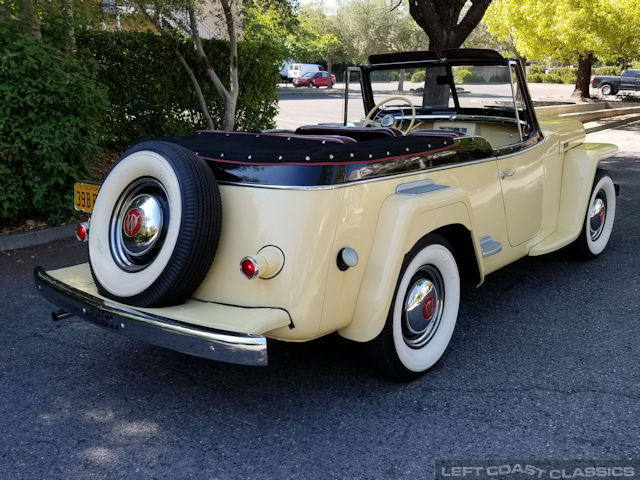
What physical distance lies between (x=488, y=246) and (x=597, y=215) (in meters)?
2.06

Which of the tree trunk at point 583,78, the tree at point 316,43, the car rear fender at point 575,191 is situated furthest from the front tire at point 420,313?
the tree at point 316,43

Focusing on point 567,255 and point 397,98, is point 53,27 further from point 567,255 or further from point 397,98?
point 567,255

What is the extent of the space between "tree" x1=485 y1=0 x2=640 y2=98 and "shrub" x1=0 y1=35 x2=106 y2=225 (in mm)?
16473

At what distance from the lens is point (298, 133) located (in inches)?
150

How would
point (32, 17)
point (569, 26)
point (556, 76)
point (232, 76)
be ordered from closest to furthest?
point (32, 17) < point (232, 76) < point (569, 26) < point (556, 76)

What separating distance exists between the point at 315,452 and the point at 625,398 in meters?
1.58

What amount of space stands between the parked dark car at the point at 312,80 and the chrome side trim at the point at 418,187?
3933cm

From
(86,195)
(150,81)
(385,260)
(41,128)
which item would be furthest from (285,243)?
(150,81)

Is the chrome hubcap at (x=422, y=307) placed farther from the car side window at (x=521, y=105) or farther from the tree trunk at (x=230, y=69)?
the tree trunk at (x=230, y=69)

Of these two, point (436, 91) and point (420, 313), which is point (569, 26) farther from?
point (420, 313)

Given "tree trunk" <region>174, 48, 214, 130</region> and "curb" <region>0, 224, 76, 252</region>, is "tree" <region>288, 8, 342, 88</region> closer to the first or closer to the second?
"tree trunk" <region>174, 48, 214, 130</region>

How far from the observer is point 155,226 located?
9.18 feet

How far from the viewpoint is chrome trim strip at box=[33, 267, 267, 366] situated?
7.93 feet

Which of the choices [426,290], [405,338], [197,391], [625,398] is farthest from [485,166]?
[197,391]
